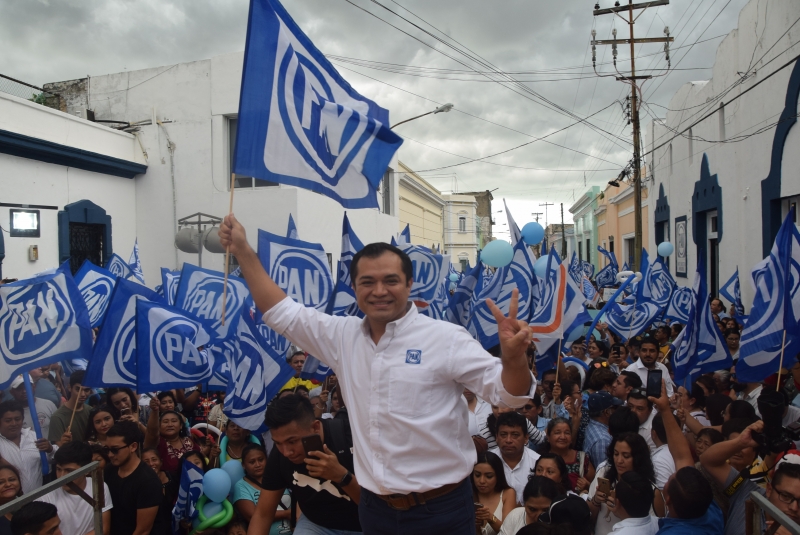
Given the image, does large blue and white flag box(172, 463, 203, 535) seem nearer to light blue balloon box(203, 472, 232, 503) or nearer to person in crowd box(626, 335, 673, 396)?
light blue balloon box(203, 472, 232, 503)

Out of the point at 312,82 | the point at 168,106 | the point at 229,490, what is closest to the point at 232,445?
the point at 229,490

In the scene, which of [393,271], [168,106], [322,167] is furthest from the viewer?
[168,106]

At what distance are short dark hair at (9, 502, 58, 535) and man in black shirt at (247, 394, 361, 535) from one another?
96 cm

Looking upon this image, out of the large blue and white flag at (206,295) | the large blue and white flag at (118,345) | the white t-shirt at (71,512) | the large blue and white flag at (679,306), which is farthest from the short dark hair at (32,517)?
the large blue and white flag at (679,306)

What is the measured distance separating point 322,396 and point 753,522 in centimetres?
476

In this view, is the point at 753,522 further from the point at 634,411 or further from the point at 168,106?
the point at 168,106

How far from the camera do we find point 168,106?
54.4 ft

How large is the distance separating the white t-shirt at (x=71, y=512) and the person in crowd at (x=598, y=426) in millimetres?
3380

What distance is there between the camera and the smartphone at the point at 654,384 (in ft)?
12.1

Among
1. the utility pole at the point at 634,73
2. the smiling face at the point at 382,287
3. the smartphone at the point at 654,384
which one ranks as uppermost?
the utility pole at the point at 634,73

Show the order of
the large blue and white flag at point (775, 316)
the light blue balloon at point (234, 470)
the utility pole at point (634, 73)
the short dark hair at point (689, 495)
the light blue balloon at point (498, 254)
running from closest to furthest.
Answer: the short dark hair at point (689, 495), the light blue balloon at point (234, 470), the large blue and white flag at point (775, 316), the light blue balloon at point (498, 254), the utility pole at point (634, 73)

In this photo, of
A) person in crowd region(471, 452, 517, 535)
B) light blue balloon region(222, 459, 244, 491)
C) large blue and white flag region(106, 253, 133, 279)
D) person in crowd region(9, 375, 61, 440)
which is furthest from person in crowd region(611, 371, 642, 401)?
large blue and white flag region(106, 253, 133, 279)

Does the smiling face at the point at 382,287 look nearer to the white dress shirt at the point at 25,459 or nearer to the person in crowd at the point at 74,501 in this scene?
the person in crowd at the point at 74,501

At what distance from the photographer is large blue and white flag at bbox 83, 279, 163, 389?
5.59 m
